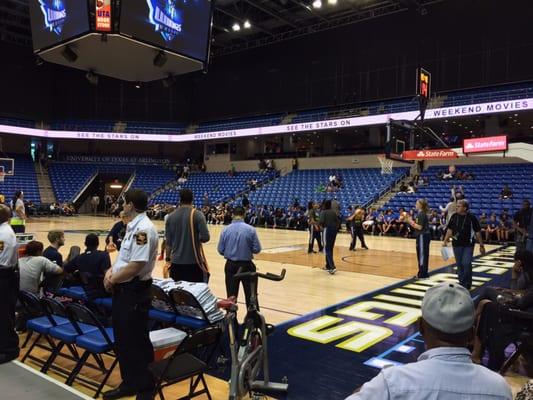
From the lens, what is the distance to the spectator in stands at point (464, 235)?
22.0 feet

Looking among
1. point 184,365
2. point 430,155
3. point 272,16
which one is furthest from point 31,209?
point 184,365

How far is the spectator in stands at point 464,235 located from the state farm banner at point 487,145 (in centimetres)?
106

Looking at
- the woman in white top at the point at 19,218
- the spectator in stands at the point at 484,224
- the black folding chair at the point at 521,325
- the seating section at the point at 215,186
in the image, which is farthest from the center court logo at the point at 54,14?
the seating section at the point at 215,186

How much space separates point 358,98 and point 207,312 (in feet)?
77.2

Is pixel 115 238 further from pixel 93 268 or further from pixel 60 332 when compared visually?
pixel 60 332

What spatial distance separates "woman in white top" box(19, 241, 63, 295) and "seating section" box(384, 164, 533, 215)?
51.5 ft

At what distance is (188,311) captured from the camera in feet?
12.9

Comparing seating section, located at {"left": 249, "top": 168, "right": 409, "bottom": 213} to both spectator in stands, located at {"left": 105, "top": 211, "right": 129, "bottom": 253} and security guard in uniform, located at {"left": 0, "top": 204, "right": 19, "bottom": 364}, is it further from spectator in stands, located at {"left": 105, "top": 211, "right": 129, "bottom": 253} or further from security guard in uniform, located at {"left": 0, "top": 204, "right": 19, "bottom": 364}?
security guard in uniform, located at {"left": 0, "top": 204, "right": 19, "bottom": 364}

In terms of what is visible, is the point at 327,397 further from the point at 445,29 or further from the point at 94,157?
the point at 94,157

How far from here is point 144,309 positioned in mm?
3086

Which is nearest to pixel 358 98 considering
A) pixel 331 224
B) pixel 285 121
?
pixel 285 121

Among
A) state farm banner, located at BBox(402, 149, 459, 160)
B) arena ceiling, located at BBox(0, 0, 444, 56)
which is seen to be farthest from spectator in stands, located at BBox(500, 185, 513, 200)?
arena ceiling, located at BBox(0, 0, 444, 56)

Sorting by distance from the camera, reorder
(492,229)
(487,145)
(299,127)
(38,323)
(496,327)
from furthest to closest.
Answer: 1. (299,127)
2. (492,229)
3. (487,145)
4. (38,323)
5. (496,327)

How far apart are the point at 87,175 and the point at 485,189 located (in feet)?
82.4
